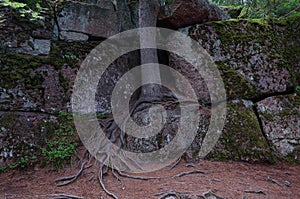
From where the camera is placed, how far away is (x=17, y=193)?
316 centimetres

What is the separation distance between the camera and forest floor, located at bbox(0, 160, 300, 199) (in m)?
3.09

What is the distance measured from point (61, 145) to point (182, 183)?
242cm

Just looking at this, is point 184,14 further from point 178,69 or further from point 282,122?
point 282,122

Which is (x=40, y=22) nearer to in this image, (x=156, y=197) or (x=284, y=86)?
(x=156, y=197)

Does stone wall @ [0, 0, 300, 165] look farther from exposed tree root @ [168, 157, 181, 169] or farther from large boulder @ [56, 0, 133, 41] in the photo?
exposed tree root @ [168, 157, 181, 169]

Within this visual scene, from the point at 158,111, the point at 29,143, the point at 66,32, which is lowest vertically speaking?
the point at 29,143

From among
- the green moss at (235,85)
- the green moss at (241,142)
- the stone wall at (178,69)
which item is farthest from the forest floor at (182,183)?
the green moss at (235,85)

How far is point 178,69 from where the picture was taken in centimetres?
568

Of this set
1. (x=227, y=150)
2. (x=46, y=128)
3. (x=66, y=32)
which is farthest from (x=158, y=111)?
(x=66, y=32)

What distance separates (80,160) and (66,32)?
341 centimetres

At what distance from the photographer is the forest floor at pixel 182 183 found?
309 centimetres

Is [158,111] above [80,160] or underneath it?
above

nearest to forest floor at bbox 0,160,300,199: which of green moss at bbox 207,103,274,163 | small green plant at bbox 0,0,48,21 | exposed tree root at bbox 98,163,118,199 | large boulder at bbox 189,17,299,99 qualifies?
exposed tree root at bbox 98,163,118,199

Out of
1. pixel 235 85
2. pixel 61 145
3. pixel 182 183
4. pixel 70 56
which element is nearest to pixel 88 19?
pixel 70 56
